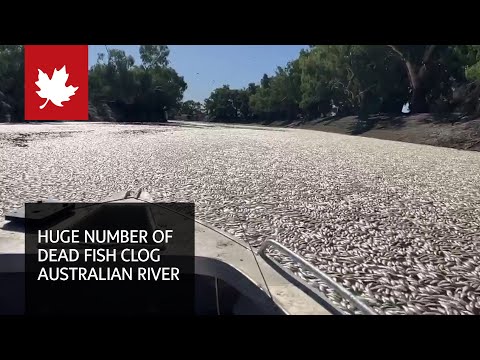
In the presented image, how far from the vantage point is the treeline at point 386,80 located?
3257cm

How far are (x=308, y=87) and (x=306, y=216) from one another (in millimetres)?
43448

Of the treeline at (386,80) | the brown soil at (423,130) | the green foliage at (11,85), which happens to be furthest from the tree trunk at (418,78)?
the green foliage at (11,85)

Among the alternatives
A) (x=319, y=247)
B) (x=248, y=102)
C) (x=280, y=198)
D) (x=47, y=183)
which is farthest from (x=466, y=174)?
(x=248, y=102)

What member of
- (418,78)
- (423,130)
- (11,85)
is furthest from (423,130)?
(11,85)

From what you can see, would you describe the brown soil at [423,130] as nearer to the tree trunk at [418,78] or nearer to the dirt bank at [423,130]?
the dirt bank at [423,130]

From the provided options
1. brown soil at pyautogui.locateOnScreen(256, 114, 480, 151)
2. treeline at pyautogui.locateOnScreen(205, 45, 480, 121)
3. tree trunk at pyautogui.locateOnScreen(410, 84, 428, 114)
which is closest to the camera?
brown soil at pyautogui.locateOnScreen(256, 114, 480, 151)

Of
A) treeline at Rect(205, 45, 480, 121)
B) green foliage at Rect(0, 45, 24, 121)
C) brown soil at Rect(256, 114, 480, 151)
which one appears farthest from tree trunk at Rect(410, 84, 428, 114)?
green foliage at Rect(0, 45, 24, 121)

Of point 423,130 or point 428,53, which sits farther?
point 428,53

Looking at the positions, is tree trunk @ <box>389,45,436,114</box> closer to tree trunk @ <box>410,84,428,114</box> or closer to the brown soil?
tree trunk @ <box>410,84,428,114</box>

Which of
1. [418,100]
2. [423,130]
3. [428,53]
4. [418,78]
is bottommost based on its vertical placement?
[423,130]

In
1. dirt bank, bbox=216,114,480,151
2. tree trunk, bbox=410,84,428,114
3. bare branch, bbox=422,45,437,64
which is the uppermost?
bare branch, bbox=422,45,437,64

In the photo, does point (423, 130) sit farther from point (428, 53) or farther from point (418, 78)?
point (418, 78)

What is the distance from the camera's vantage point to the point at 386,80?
39.0 meters

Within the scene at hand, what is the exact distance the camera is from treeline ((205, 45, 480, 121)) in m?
32.6
